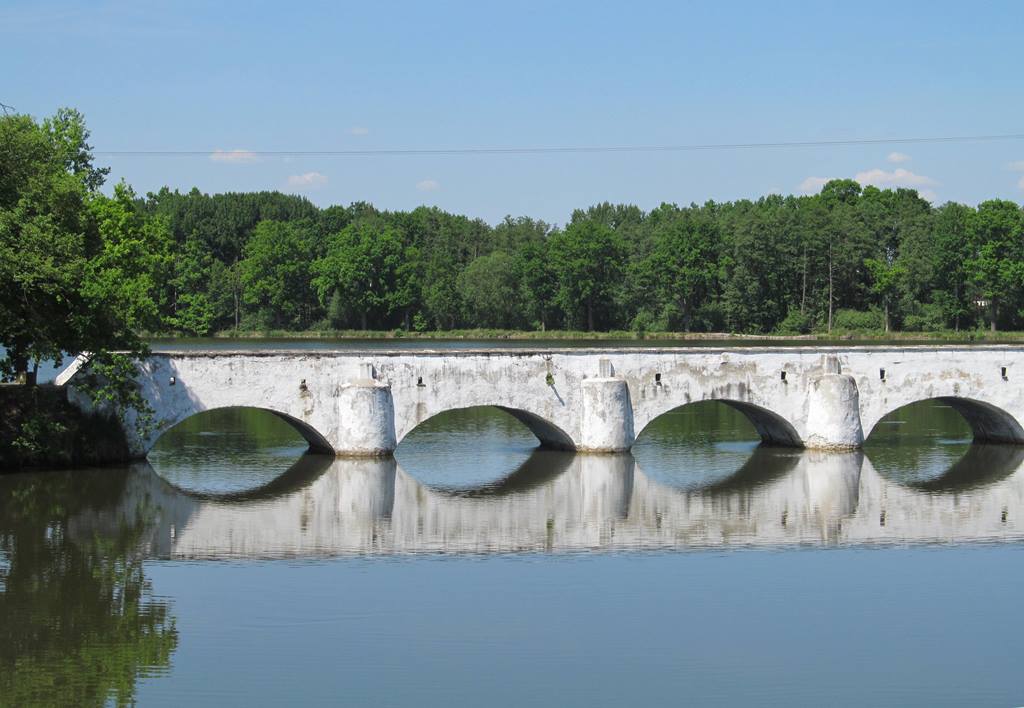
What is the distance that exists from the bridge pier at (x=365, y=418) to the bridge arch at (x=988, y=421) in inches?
535

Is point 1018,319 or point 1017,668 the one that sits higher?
point 1018,319

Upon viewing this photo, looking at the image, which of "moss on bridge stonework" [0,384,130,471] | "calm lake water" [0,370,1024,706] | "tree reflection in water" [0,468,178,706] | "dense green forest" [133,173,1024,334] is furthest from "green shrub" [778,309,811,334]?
"tree reflection in water" [0,468,178,706]

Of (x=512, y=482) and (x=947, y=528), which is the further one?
(x=512, y=482)

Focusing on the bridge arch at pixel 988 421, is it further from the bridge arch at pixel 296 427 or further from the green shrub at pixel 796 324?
the green shrub at pixel 796 324

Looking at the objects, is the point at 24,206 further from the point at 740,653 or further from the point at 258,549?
the point at 740,653

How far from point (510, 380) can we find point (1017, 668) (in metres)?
18.1

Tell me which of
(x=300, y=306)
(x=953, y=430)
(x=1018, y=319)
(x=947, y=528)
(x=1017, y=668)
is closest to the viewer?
(x=1017, y=668)

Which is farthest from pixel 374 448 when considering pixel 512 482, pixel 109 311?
pixel 109 311

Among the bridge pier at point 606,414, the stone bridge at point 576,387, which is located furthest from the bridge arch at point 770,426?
the bridge pier at point 606,414

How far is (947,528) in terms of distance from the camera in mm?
26109

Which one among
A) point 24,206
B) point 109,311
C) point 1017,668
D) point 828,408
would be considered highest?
point 24,206

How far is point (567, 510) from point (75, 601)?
10986 millimetres

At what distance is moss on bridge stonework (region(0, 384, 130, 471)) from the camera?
2978cm

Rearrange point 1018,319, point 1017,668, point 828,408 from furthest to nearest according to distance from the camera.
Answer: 1. point 1018,319
2. point 828,408
3. point 1017,668
